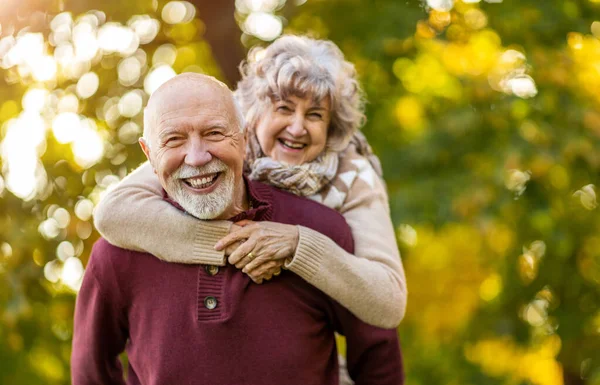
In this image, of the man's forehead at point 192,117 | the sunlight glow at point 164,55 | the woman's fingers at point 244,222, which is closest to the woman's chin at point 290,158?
the woman's fingers at point 244,222

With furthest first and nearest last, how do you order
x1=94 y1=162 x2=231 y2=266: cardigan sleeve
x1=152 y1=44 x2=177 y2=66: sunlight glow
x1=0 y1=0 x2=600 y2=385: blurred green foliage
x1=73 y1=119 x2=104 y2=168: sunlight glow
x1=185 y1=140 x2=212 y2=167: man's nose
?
x1=152 y1=44 x2=177 y2=66: sunlight glow
x1=73 y1=119 x2=104 y2=168: sunlight glow
x1=0 y1=0 x2=600 y2=385: blurred green foliage
x1=94 y1=162 x2=231 y2=266: cardigan sleeve
x1=185 y1=140 x2=212 y2=167: man's nose

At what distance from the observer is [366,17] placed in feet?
19.2

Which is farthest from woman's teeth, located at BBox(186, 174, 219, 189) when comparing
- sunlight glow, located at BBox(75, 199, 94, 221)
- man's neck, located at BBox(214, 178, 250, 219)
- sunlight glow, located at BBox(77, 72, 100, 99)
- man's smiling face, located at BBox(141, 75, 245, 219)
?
sunlight glow, located at BBox(77, 72, 100, 99)

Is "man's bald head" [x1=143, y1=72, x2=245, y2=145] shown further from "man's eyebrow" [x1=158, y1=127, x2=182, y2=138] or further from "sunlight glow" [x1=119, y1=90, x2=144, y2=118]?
"sunlight glow" [x1=119, y1=90, x2=144, y2=118]

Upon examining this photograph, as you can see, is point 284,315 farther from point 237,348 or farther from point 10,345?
point 10,345

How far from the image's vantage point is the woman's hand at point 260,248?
2496 mm

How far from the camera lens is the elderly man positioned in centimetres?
245

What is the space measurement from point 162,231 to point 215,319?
0.29 m

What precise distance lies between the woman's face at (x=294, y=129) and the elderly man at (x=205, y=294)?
0.27m

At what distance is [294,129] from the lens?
9.39 feet

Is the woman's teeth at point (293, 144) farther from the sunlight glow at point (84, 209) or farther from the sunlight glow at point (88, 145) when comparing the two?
the sunlight glow at point (88, 145)

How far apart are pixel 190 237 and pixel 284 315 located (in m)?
0.35

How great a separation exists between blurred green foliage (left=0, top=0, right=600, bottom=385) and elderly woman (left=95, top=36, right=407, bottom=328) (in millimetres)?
2485

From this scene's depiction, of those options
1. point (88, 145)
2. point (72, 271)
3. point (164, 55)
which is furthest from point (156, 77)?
point (72, 271)
